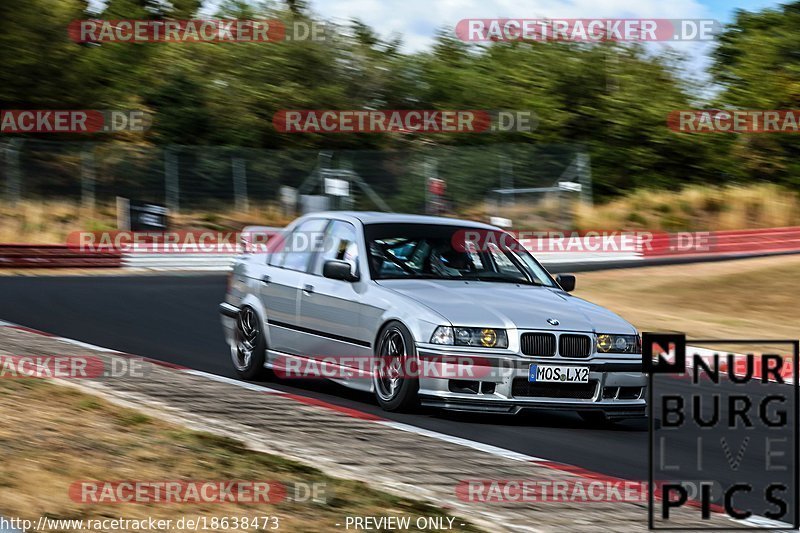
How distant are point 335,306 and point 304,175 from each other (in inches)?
817

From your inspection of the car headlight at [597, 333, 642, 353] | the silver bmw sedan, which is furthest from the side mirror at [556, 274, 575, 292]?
the car headlight at [597, 333, 642, 353]

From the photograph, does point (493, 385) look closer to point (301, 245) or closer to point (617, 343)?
point (617, 343)

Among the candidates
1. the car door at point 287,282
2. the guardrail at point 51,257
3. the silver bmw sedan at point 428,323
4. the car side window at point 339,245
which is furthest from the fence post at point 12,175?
the car side window at point 339,245

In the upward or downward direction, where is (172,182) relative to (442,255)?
upward

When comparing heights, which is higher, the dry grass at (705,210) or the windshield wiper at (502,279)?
the dry grass at (705,210)

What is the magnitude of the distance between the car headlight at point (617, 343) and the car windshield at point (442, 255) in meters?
1.10

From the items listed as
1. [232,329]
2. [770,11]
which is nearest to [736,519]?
[232,329]

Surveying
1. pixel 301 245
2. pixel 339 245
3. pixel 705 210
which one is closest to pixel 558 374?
pixel 339 245

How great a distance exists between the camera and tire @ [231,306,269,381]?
34.1 feet

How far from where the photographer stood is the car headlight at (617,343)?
29.0ft

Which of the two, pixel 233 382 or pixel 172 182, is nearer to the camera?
pixel 233 382

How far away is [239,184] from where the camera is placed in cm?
2972

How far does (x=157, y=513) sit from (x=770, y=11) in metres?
49.1

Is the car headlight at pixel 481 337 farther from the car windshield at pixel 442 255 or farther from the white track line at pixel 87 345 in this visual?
the white track line at pixel 87 345
